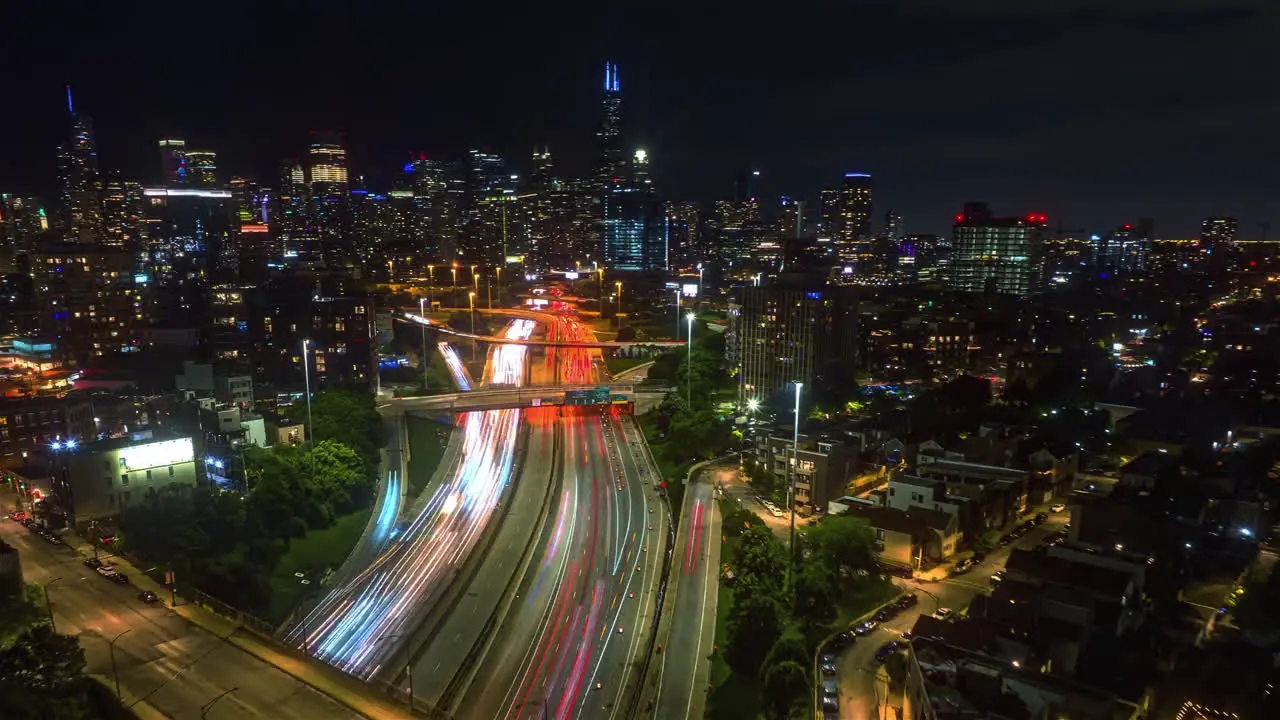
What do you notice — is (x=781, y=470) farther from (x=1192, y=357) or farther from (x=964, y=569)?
(x=1192, y=357)

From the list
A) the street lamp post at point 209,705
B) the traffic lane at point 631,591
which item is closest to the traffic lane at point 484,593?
the traffic lane at point 631,591

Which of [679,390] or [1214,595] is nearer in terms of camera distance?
[1214,595]

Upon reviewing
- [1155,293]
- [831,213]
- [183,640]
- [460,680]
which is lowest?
[460,680]

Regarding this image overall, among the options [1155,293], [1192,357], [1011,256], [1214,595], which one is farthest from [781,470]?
[1011,256]

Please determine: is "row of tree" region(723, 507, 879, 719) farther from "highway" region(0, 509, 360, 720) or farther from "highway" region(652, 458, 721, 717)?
"highway" region(0, 509, 360, 720)

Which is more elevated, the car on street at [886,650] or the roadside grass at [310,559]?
the car on street at [886,650]

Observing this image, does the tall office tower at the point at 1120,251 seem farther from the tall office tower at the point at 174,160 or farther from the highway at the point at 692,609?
the tall office tower at the point at 174,160

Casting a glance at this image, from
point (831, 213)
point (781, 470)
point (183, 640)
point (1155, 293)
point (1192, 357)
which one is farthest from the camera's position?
point (831, 213)
